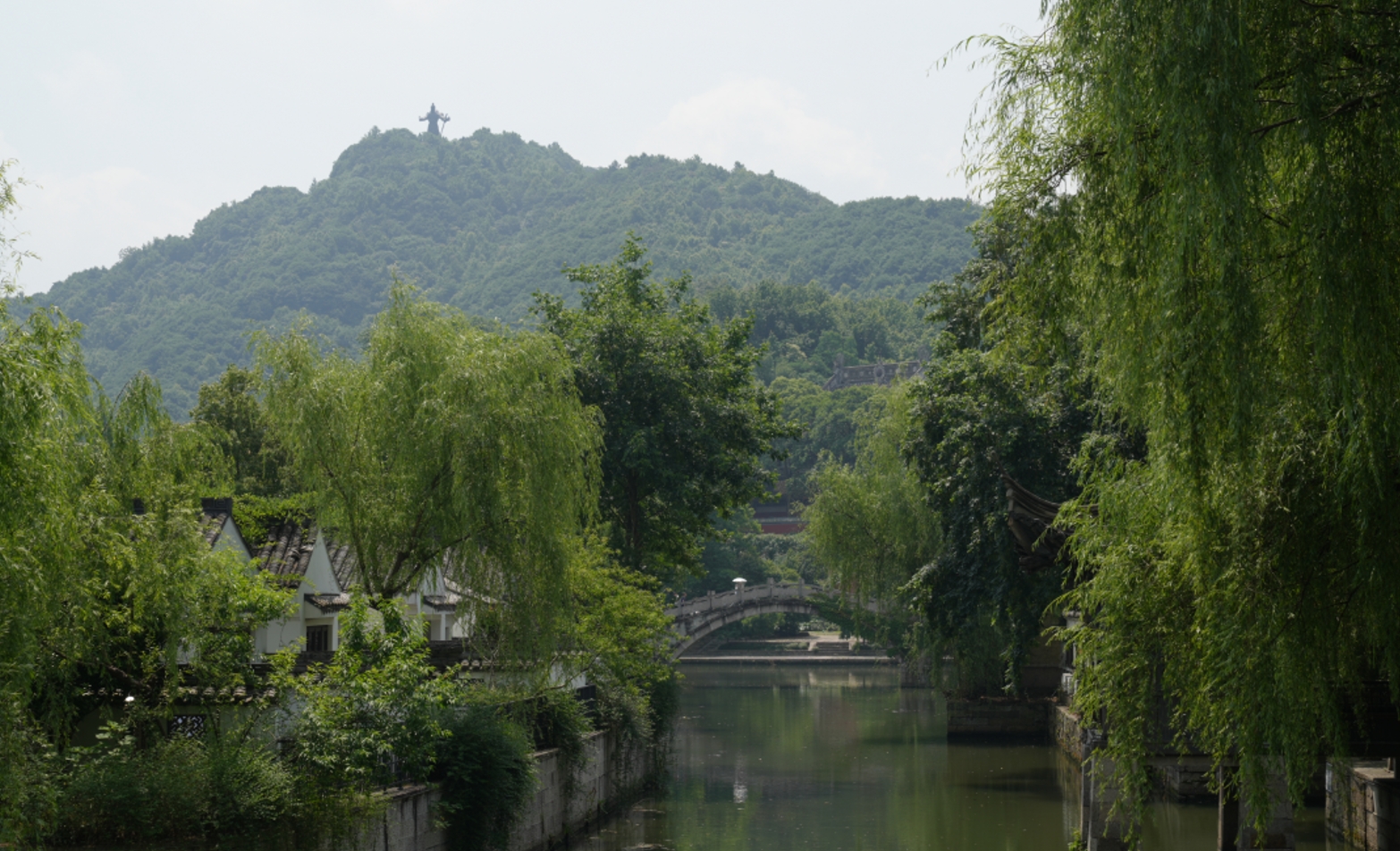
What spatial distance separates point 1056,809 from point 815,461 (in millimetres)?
70539

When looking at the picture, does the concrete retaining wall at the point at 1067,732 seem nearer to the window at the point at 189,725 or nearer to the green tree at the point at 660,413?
the green tree at the point at 660,413

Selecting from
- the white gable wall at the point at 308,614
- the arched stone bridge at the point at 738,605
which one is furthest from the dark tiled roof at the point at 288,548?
the arched stone bridge at the point at 738,605

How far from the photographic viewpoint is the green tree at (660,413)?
104ft

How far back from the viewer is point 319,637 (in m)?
20.8

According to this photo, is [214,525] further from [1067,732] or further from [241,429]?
[1067,732]

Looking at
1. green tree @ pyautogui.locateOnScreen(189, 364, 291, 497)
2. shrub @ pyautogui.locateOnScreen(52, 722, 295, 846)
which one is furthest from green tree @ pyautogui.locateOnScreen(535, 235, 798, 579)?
shrub @ pyautogui.locateOnScreen(52, 722, 295, 846)

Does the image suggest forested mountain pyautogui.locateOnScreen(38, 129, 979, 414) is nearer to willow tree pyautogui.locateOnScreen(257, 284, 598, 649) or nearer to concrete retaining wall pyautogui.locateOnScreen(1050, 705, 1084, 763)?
concrete retaining wall pyautogui.locateOnScreen(1050, 705, 1084, 763)

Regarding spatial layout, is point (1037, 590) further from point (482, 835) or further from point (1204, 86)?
point (1204, 86)

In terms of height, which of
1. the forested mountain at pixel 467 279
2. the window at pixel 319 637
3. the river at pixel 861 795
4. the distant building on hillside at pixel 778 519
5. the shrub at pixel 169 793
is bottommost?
the river at pixel 861 795

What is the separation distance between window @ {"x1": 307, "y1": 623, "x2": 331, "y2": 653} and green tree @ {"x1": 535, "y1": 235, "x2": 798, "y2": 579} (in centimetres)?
1078

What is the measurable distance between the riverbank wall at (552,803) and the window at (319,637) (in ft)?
12.8

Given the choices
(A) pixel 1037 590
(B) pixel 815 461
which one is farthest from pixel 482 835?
(B) pixel 815 461

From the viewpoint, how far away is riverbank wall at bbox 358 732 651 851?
14477 millimetres

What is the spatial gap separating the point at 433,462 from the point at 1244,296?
1229 centimetres
